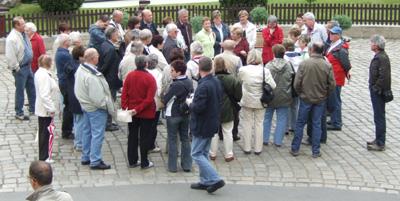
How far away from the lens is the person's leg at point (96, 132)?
32.6ft

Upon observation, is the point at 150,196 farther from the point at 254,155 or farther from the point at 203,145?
the point at 254,155

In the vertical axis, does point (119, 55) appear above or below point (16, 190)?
above

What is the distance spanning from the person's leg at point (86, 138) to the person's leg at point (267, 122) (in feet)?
9.20

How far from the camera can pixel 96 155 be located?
397 inches

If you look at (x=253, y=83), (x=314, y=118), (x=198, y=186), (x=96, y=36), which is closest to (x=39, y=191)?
(x=198, y=186)

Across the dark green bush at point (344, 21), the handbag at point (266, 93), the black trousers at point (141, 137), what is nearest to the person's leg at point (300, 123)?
the handbag at point (266, 93)

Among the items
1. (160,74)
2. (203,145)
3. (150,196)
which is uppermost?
(160,74)

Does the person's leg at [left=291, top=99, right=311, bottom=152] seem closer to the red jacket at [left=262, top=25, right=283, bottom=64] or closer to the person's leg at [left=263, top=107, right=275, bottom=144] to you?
the person's leg at [left=263, top=107, right=275, bottom=144]

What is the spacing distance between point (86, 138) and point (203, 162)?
196 centimetres

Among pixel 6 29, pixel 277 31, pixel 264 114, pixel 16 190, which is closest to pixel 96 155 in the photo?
pixel 16 190

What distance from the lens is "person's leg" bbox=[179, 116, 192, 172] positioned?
387 inches

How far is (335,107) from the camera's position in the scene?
38.8ft

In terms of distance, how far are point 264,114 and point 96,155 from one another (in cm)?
→ 270

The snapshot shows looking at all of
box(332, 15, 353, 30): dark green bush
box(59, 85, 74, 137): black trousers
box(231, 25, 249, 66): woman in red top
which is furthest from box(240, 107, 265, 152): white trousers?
box(332, 15, 353, 30): dark green bush
